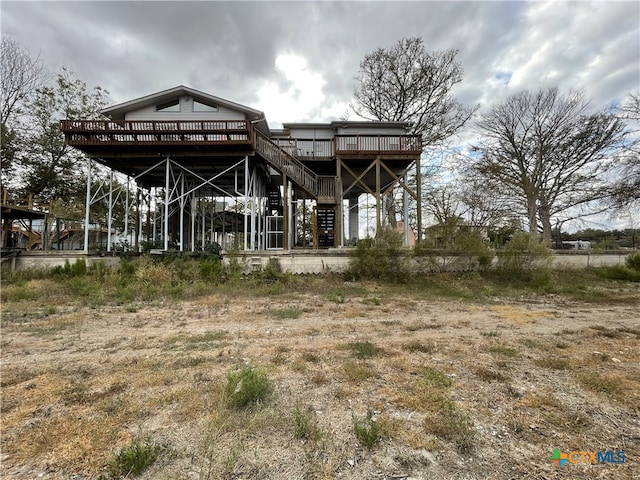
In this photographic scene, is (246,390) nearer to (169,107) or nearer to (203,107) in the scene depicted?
(203,107)

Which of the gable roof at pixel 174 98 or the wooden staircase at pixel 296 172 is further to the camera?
the gable roof at pixel 174 98

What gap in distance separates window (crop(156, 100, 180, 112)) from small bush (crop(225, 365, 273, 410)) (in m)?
14.5

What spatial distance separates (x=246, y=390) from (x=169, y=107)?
15095 mm

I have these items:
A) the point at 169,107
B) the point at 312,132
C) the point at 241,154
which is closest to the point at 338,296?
the point at 241,154

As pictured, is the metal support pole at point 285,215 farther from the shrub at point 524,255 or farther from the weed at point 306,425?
the weed at point 306,425

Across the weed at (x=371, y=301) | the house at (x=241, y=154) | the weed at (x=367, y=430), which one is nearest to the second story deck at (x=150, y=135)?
the house at (x=241, y=154)

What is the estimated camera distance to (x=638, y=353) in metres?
4.02

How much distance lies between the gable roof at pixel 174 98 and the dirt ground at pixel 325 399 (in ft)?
36.6

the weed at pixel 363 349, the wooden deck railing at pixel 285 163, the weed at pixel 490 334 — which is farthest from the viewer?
the wooden deck railing at pixel 285 163

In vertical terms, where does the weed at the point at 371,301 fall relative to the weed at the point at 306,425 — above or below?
below

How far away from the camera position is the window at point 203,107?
45.3ft

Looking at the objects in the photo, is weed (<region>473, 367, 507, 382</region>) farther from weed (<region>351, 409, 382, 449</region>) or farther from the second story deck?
the second story deck

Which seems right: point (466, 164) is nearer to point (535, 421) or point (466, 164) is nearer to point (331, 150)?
point (331, 150)

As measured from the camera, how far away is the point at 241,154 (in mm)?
11750
